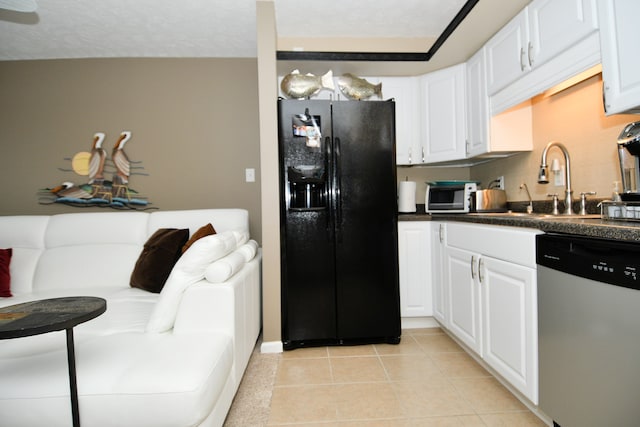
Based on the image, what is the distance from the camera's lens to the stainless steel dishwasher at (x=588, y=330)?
103cm

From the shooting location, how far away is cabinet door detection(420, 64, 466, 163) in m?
2.82

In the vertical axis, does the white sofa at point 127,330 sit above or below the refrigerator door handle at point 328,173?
below

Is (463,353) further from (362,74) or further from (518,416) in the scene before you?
(362,74)

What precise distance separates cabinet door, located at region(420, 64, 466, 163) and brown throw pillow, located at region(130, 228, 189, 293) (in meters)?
2.19

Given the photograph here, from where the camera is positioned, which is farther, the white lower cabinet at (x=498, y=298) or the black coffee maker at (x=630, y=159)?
the white lower cabinet at (x=498, y=298)

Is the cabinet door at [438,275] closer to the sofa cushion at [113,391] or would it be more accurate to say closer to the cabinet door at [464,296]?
the cabinet door at [464,296]

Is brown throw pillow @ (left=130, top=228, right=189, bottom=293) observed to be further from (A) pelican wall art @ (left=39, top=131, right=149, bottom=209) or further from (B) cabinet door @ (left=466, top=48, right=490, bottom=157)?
(B) cabinet door @ (left=466, top=48, right=490, bottom=157)

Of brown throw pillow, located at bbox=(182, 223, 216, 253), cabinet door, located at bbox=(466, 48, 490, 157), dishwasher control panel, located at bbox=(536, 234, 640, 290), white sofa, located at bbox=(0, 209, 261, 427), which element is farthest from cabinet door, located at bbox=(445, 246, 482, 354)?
brown throw pillow, located at bbox=(182, 223, 216, 253)

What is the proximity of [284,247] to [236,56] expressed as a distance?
6.40 feet

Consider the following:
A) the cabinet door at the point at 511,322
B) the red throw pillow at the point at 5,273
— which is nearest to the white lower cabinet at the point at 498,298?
the cabinet door at the point at 511,322

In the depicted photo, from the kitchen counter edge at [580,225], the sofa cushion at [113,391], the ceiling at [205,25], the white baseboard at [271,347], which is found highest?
the ceiling at [205,25]

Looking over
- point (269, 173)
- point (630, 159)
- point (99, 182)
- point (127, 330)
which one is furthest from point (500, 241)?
point (99, 182)

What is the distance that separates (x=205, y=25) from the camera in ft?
8.74

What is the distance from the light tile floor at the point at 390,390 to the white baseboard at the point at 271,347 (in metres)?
0.10
